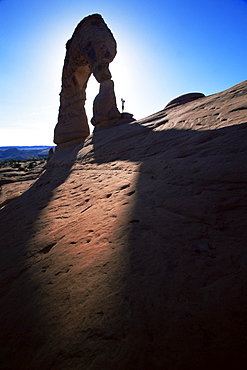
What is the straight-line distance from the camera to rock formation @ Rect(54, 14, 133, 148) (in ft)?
19.5

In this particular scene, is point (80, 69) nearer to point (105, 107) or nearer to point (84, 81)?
point (84, 81)

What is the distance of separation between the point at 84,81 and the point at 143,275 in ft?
30.9

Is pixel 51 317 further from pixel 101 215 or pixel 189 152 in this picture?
pixel 189 152

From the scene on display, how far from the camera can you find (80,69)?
26.3 feet

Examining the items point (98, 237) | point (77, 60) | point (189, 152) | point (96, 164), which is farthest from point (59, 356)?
point (77, 60)

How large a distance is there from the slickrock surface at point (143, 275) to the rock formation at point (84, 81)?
14.9 ft

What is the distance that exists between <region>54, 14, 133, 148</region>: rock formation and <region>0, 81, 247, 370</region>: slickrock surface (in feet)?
14.9

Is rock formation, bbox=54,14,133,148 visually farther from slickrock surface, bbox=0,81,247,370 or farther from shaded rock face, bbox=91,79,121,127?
slickrock surface, bbox=0,81,247,370

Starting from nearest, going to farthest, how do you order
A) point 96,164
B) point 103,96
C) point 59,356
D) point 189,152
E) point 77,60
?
1. point 59,356
2. point 189,152
3. point 96,164
4. point 103,96
5. point 77,60

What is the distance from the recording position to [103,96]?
6.02 m

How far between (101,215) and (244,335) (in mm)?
1137

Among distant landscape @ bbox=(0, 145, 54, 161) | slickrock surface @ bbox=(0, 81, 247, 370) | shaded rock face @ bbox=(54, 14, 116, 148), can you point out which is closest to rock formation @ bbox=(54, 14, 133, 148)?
shaded rock face @ bbox=(54, 14, 116, 148)

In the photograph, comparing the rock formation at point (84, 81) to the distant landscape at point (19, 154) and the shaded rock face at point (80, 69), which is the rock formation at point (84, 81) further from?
the distant landscape at point (19, 154)

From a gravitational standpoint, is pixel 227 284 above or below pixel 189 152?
below
